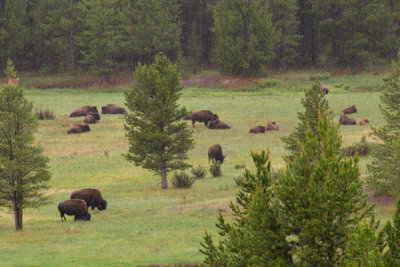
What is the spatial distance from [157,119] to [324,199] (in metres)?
26.3

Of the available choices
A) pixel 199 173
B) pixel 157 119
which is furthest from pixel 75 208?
pixel 199 173

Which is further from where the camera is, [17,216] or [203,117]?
[203,117]

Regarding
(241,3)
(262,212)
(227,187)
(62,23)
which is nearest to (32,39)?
(62,23)

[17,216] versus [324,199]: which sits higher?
[324,199]

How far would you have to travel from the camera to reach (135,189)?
37250 millimetres

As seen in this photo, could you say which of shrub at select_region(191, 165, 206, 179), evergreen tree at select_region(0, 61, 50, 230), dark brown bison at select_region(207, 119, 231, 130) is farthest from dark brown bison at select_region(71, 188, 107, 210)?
dark brown bison at select_region(207, 119, 231, 130)

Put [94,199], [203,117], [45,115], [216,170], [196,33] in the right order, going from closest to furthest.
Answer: [94,199], [216,170], [203,117], [45,115], [196,33]

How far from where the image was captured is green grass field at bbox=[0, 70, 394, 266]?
2347 centimetres

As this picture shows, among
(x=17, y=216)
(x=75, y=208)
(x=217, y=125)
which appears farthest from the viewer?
(x=217, y=125)

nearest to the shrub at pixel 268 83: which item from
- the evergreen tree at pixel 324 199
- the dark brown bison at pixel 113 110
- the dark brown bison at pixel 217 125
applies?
the dark brown bison at pixel 113 110

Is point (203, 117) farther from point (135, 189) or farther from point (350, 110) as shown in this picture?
point (135, 189)

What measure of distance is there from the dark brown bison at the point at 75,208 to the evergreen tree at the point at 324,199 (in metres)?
19.5

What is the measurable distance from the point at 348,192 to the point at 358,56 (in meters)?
78.3

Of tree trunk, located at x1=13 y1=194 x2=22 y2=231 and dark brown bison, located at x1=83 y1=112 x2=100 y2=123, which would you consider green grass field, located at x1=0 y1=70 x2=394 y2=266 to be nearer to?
tree trunk, located at x1=13 y1=194 x2=22 y2=231
